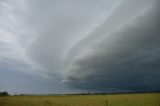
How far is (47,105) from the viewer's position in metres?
32.0

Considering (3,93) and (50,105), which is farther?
(3,93)

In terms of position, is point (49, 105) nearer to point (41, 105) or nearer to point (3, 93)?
point (41, 105)

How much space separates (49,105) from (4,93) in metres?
68.7

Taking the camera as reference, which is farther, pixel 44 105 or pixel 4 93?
pixel 4 93

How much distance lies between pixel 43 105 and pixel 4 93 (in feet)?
226

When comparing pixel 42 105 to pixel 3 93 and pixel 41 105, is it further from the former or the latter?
pixel 3 93

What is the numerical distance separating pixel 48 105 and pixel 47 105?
0.19 meters

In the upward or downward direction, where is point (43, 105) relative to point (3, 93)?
downward

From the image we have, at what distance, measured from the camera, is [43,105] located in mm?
31781

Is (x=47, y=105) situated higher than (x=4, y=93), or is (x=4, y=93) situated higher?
(x=4, y=93)

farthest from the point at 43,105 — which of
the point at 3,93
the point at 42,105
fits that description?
the point at 3,93

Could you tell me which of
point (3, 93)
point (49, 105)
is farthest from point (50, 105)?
point (3, 93)

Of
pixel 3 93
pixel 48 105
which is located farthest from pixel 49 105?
pixel 3 93

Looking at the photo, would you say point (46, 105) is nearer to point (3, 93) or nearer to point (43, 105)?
point (43, 105)
